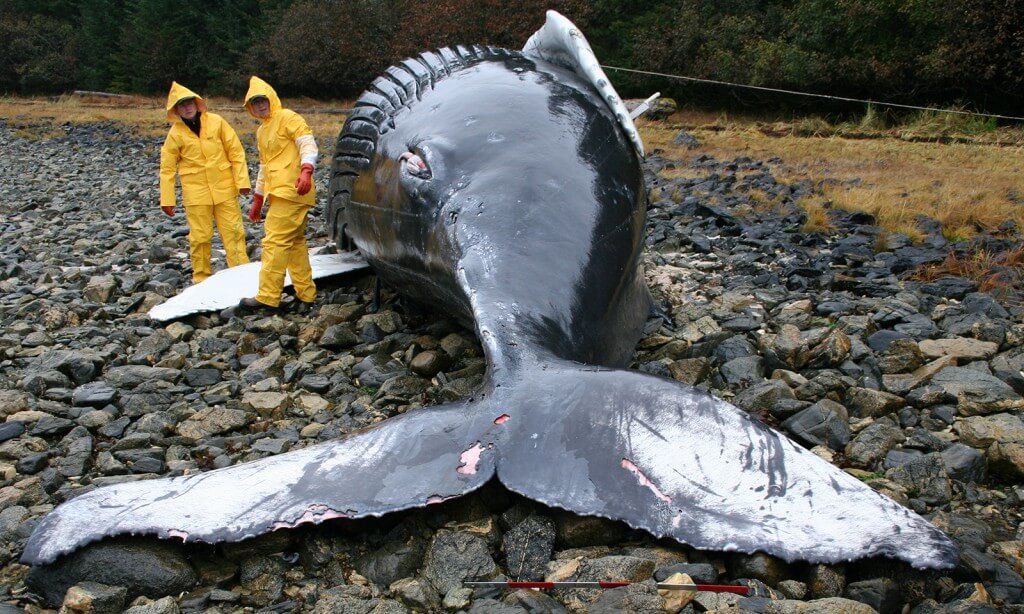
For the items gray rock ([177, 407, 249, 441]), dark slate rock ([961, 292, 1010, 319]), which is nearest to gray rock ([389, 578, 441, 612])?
gray rock ([177, 407, 249, 441])

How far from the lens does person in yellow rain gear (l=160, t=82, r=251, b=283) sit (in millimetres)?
7781

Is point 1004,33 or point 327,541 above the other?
point 1004,33

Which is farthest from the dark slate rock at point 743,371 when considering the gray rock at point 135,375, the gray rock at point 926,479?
the gray rock at point 135,375

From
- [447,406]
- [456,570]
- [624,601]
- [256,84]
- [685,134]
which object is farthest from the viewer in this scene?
[685,134]

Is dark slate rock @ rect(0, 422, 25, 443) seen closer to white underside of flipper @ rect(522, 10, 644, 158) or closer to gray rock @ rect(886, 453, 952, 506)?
white underside of flipper @ rect(522, 10, 644, 158)

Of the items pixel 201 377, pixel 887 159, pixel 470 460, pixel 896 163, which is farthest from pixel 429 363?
pixel 887 159

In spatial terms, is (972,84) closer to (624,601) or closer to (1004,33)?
(1004,33)

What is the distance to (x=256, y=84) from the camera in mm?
6574

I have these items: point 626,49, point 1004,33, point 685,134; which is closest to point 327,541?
point 685,134

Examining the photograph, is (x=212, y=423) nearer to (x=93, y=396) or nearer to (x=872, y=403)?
(x=93, y=396)

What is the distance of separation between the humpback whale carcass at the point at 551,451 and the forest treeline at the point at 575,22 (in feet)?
57.0

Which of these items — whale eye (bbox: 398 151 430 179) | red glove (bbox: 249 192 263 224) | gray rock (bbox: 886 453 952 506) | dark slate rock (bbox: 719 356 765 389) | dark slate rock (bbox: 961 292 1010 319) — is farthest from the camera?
red glove (bbox: 249 192 263 224)

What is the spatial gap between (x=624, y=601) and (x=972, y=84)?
2094cm

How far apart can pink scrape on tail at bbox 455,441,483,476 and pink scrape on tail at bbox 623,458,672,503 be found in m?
0.49
